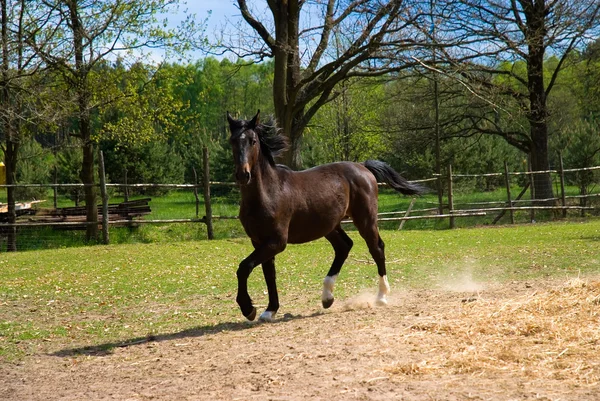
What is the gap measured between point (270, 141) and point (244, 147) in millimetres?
818

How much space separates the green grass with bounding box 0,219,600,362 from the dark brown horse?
30.5 inches

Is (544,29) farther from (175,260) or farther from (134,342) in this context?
(134,342)

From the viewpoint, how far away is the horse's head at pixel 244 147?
6.27m

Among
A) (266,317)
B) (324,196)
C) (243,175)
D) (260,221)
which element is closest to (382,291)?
(324,196)

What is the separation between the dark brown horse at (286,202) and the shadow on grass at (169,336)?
0.54 feet

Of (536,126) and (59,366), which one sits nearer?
(59,366)

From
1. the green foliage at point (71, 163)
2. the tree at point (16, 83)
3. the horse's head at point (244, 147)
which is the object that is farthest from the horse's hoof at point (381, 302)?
the green foliage at point (71, 163)

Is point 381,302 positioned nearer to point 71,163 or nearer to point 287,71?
point 287,71

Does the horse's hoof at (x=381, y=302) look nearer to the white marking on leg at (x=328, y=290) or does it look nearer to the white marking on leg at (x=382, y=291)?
the white marking on leg at (x=382, y=291)

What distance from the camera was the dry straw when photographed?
452cm

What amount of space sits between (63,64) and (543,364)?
50.7ft

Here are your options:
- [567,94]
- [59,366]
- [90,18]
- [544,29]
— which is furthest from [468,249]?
[567,94]

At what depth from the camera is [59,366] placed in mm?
5621

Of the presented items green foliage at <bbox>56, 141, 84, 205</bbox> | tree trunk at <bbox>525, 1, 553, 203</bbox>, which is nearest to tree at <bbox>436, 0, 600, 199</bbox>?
tree trunk at <bbox>525, 1, 553, 203</bbox>
